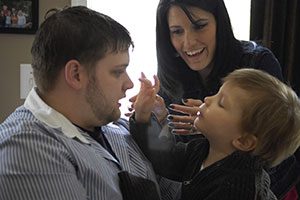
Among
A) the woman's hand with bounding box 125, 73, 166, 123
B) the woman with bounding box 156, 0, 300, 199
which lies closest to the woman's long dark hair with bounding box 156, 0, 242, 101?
the woman with bounding box 156, 0, 300, 199

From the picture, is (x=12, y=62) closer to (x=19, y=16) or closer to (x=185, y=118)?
(x=19, y=16)

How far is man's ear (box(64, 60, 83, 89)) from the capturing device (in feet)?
3.95

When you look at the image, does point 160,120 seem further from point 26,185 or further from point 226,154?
point 26,185

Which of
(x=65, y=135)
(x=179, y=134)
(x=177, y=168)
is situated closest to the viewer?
(x=65, y=135)

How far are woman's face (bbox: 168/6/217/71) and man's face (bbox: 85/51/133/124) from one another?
19.2 inches

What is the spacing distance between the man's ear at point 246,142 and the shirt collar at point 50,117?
18.8 inches

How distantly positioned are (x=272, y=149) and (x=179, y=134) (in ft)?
1.27

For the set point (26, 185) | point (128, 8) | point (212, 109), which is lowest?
point (26, 185)

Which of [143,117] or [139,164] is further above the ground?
[143,117]

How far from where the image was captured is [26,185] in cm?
99

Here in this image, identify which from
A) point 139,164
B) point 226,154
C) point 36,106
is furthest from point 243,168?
point 36,106

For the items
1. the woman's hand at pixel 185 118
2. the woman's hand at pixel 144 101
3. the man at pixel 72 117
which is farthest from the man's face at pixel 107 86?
the woman's hand at pixel 185 118

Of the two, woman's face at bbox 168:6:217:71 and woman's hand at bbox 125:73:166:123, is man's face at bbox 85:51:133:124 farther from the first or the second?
woman's face at bbox 168:6:217:71

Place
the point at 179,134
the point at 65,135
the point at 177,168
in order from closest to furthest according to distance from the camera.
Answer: the point at 65,135 → the point at 177,168 → the point at 179,134
